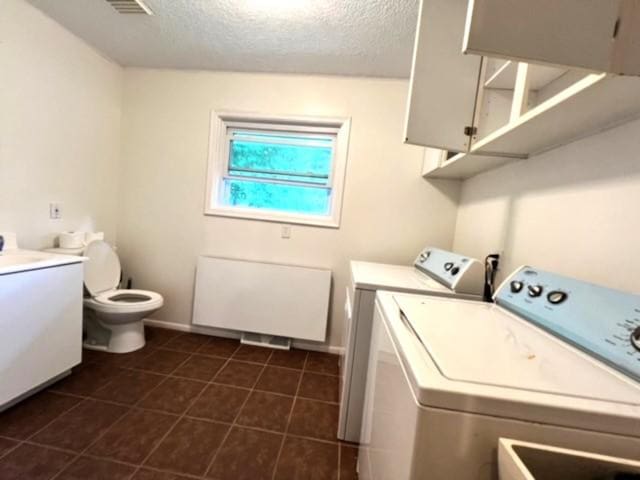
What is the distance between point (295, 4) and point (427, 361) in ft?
6.32

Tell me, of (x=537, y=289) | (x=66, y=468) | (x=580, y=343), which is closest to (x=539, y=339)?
(x=580, y=343)

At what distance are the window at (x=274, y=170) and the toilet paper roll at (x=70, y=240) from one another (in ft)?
3.06

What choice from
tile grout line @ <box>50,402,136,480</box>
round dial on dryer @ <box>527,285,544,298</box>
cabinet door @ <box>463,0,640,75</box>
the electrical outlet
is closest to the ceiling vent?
the electrical outlet

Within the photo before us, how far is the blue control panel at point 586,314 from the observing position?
2.24 ft

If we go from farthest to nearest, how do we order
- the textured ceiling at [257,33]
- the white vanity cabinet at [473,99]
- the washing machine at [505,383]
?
the textured ceiling at [257,33], the white vanity cabinet at [473,99], the washing machine at [505,383]

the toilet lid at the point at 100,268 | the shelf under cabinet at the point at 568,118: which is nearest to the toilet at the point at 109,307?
the toilet lid at the point at 100,268

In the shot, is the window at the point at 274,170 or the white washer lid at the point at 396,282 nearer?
the white washer lid at the point at 396,282

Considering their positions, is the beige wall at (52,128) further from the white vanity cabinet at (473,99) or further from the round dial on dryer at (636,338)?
the round dial on dryer at (636,338)

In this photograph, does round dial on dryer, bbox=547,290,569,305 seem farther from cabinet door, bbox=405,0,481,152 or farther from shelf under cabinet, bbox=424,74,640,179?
cabinet door, bbox=405,0,481,152

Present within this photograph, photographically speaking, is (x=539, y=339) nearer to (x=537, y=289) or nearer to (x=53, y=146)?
(x=537, y=289)

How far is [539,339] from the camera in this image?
2.78 ft

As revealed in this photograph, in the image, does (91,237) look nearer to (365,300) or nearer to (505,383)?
(365,300)

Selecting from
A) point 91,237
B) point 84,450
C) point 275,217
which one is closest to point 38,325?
point 84,450

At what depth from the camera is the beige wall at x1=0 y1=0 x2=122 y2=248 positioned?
187cm
